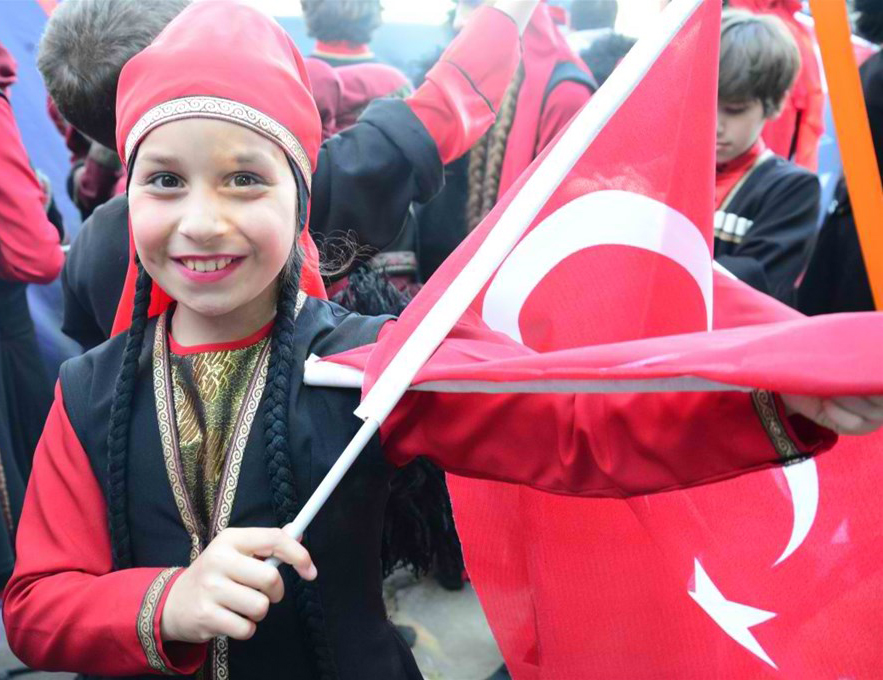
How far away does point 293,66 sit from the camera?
146cm

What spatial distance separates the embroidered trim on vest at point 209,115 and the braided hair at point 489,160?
1.87m

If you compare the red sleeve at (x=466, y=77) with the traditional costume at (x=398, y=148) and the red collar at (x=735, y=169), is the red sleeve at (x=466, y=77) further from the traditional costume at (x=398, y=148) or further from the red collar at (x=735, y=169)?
the red collar at (x=735, y=169)

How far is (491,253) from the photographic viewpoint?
4.12ft

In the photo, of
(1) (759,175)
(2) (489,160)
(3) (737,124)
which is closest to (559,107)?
(2) (489,160)

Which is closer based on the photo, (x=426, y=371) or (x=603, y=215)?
(x=426, y=371)

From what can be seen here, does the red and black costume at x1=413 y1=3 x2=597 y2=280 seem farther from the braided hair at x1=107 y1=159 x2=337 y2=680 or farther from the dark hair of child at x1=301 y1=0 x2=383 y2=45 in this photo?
the braided hair at x1=107 y1=159 x2=337 y2=680

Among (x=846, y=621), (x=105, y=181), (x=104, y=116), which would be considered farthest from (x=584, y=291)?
(x=105, y=181)

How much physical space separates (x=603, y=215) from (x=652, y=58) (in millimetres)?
250

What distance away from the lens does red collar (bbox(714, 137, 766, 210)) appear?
297 cm

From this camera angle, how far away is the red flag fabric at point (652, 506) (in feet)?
4.62

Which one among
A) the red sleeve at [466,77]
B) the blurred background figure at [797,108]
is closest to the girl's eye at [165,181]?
the red sleeve at [466,77]

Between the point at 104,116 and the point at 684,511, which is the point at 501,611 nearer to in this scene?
the point at 684,511

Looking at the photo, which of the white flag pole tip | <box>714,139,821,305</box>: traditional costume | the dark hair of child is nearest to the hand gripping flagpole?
the white flag pole tip

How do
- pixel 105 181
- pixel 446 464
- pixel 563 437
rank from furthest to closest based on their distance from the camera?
pixel 105 181 < pixel 446 464 < pixel 563 437
